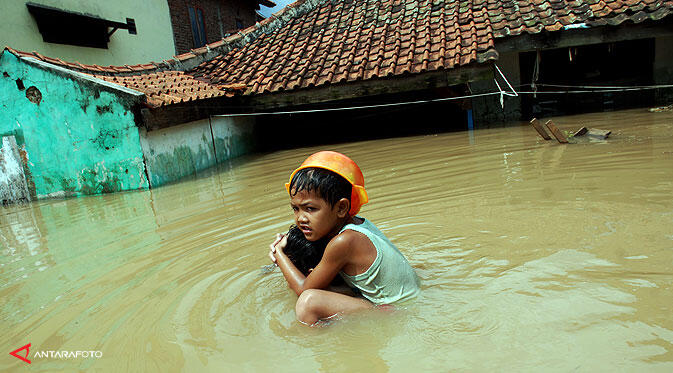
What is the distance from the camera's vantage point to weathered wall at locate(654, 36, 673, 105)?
10.3m

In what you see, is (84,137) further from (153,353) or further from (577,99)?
(577,99)

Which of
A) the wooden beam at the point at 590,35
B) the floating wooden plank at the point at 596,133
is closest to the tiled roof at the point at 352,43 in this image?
the wooden beam at the point at 590,35

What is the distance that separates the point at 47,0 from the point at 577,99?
13.1 metres

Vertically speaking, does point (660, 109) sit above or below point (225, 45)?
below

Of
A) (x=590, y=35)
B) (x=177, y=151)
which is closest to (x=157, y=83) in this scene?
(x=177, y=151)

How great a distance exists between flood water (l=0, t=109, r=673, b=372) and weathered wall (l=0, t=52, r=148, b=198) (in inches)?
69.5

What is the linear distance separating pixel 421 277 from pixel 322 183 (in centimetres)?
106

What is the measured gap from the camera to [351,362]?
2.14 m

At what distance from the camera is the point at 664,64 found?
10383mm

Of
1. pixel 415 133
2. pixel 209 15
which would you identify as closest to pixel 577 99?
pixel 415 133

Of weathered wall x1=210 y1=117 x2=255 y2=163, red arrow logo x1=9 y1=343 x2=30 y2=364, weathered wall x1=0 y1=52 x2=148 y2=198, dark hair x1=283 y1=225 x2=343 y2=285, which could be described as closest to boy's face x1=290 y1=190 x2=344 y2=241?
dark hair x1=283 y1=225 x2=343 y2=285

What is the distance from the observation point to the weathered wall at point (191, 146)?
7.81 m

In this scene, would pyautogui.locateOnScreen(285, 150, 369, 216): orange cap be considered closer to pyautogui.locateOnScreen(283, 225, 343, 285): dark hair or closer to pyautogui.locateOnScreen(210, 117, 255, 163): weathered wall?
pyautogui.locateOnScreen(283, 225, 343, 285): dark hair

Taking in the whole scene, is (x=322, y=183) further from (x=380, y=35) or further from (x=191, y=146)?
(x=380, y=35)
